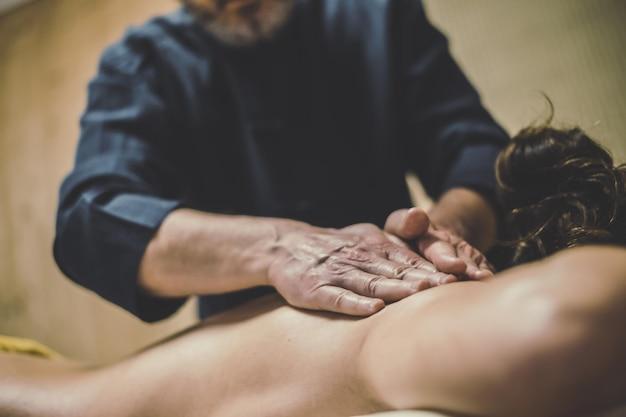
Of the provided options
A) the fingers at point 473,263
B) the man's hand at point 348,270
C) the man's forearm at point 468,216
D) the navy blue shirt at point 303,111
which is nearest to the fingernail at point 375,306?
the man's hand at point 348,270

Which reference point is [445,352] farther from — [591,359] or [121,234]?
[121,234]

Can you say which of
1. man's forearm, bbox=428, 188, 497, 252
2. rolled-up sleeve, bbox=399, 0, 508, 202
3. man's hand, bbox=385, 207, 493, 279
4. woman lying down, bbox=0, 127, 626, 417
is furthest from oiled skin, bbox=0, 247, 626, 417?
rolled-up sleeve, bbox=399, 0, 508, 202

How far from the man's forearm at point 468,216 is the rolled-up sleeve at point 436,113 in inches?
2.8

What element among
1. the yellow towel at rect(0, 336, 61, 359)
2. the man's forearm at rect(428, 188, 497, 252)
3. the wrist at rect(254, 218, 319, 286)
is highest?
the wrist at rect(254, 218, 319, 286)

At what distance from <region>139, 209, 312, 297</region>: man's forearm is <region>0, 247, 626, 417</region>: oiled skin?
0.05 meters

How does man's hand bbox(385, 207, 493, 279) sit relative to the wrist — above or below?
below

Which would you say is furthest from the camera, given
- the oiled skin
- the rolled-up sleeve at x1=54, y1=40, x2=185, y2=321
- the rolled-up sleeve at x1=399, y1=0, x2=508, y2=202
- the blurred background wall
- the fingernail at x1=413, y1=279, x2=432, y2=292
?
the blurred background wall

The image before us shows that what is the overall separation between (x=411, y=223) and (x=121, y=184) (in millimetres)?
467

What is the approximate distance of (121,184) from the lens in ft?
2.69

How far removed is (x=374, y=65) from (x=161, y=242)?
576mm

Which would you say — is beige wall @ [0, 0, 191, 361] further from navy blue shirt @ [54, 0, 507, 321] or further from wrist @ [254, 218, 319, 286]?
wrist @ [254, 218, 319, 286]

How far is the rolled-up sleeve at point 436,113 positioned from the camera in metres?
0.96

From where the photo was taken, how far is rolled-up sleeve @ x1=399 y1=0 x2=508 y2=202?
961 mm

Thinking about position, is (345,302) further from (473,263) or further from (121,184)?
(121,184)
